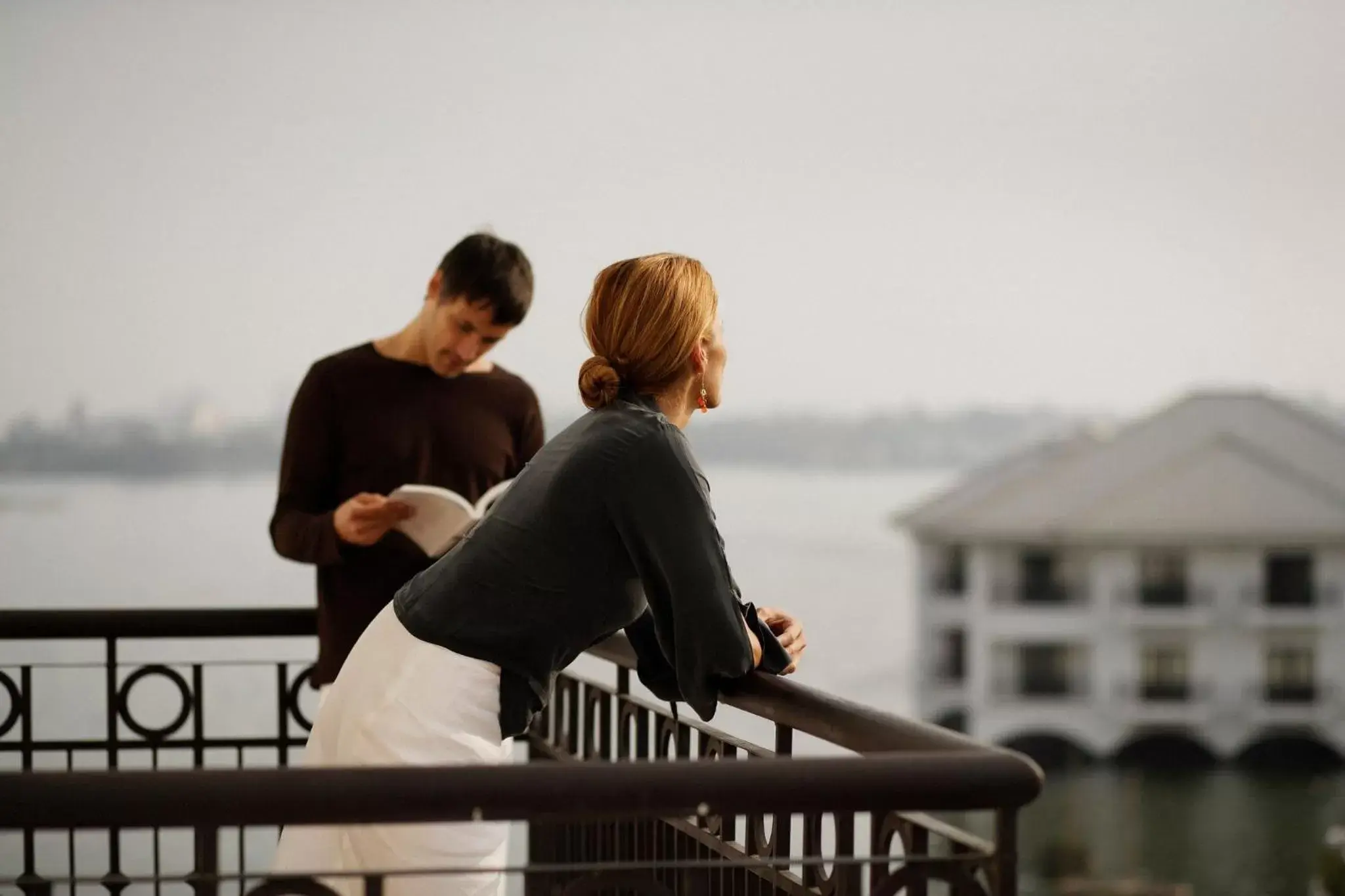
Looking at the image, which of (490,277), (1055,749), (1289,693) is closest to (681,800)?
(490,277)

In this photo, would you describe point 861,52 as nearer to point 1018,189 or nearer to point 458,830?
point 1018,189

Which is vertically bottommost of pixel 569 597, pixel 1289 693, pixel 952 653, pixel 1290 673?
pixel 1289 693

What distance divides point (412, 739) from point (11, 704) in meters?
1.08

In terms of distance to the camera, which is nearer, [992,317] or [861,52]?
[861,52]

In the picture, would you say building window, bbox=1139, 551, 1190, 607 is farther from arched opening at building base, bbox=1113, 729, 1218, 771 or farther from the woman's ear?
the woman's ear

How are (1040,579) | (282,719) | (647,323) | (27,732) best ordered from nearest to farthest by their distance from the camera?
(647,323) < (27,732) < (282,719) < (1040,579)

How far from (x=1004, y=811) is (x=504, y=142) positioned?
17151 mm

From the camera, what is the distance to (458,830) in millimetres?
1422

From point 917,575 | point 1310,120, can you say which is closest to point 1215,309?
point 1310,120

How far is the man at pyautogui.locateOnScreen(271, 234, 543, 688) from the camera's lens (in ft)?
7.17

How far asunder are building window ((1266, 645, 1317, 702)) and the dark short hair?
2375 cm

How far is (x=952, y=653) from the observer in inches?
917

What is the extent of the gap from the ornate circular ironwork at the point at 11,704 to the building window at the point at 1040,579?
71.9 ft

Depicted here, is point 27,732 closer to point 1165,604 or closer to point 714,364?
point 714,364
